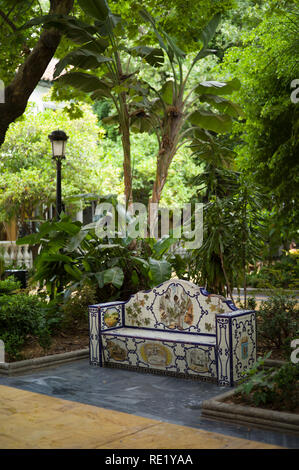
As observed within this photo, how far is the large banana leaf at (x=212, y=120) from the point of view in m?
11.2

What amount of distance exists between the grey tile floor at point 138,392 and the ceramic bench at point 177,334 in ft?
0.57

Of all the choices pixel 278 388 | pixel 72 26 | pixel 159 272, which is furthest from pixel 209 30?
pixel 278 388

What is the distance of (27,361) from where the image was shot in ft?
24.5

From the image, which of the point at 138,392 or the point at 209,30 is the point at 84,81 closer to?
the point at 209,30

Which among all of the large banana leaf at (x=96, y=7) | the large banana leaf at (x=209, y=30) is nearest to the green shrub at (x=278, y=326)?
the large banana leaf at (x=96, y=7)

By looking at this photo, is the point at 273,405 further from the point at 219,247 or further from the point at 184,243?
the point at 184,243

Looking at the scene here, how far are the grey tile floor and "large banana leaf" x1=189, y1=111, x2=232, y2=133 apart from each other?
222 inches

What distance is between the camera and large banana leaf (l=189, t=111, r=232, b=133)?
11227mm

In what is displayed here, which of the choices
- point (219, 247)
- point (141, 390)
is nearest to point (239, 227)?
point (219, 247)

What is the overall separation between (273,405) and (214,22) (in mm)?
8466

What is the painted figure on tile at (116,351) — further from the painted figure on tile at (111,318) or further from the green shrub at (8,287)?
the green shrub at (8,287)

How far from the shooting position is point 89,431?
4.98m

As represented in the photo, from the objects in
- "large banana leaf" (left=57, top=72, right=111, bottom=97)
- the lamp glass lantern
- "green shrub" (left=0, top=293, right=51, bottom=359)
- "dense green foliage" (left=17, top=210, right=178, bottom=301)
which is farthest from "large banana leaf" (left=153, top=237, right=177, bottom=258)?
the lamp glass lantern

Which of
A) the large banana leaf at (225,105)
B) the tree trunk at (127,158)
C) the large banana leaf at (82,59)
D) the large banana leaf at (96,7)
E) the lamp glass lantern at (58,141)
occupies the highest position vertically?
the large banana leaf at (96,7)
